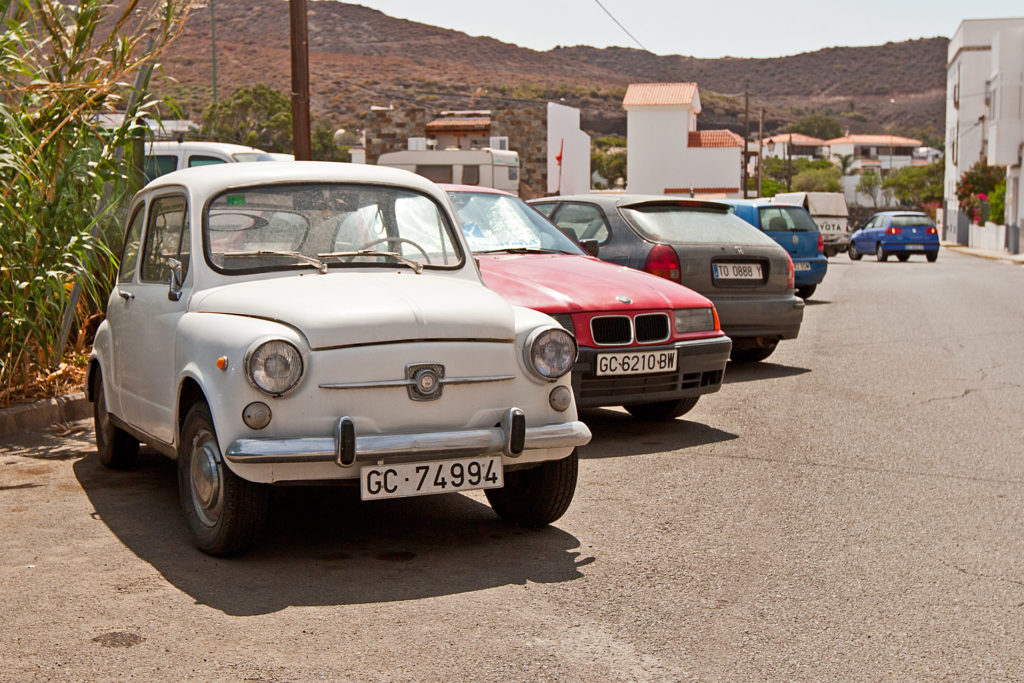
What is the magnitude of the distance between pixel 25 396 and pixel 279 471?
4284 mm

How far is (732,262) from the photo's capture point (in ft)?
33.5

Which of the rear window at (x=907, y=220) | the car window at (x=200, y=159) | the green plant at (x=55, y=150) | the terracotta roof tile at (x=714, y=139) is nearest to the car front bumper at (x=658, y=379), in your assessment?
the green plant at (x=55, y=150)

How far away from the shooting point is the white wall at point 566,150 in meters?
55.7

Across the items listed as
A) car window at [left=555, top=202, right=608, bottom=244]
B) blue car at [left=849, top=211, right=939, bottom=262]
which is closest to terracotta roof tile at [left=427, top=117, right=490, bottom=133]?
blue car at [left=849, top=211, right=939, bottom=262]

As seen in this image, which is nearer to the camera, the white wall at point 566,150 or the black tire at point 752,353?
the black tire at point 752,353

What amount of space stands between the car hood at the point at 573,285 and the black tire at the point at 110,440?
238 cm

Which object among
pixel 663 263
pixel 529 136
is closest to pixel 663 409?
pixel 663 263

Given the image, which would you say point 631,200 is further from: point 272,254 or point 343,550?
point 343,550

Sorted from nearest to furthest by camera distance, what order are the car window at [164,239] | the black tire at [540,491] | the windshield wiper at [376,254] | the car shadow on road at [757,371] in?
the black tire at [540,491] → the windshield wiper at [376,254] → the car window at [164,239] → the car shadow on road at [757,371]

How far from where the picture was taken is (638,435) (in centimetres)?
769

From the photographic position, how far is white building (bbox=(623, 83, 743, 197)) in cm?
8019

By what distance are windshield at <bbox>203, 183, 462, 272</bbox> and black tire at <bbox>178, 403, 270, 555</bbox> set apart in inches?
32.3

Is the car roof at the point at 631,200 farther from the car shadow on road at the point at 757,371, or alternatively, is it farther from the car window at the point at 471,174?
the car window at the point at 471,174

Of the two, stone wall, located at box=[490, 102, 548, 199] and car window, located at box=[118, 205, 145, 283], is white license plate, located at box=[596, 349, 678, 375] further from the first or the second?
stone wall, located at box=[490, 102, 548, 199]
